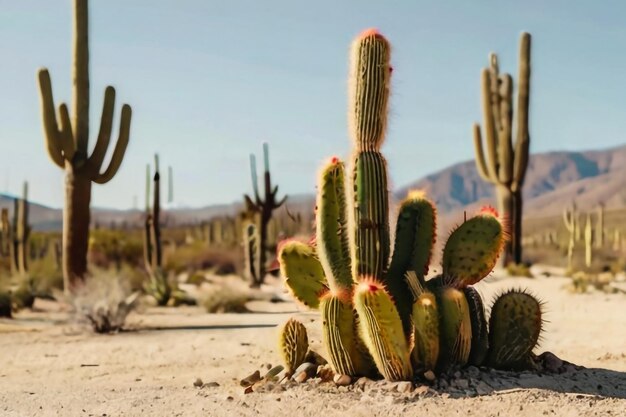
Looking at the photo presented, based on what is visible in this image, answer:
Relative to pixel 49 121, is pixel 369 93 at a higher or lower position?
lower

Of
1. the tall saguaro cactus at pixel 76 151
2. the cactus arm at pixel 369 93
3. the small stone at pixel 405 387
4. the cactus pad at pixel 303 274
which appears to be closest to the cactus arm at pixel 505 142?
the tall saguaro cactus at pixel 76 151

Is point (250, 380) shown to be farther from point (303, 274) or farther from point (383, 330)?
point (383, 330)

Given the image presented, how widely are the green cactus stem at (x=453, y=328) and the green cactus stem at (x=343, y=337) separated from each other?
69cm

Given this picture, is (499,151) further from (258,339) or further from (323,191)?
(323,191)

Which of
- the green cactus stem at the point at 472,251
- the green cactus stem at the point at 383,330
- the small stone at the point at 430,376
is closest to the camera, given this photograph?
the green cactus stem at the point at 383,330

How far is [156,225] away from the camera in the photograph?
24875 millimetres

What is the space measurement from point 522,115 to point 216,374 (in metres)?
16.9

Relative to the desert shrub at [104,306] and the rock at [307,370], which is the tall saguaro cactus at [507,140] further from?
the rock at [307,370]

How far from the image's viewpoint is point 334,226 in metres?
7.87

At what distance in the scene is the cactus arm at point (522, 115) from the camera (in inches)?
945

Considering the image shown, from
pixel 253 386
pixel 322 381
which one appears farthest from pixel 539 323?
pixel 253 386

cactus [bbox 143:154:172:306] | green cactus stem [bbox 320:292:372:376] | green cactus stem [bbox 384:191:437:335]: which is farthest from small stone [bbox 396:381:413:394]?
cactus [bbox 143:154:172:306]

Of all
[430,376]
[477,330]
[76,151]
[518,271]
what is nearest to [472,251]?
[477,330]

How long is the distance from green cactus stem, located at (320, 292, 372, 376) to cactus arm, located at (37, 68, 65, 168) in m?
9.86
